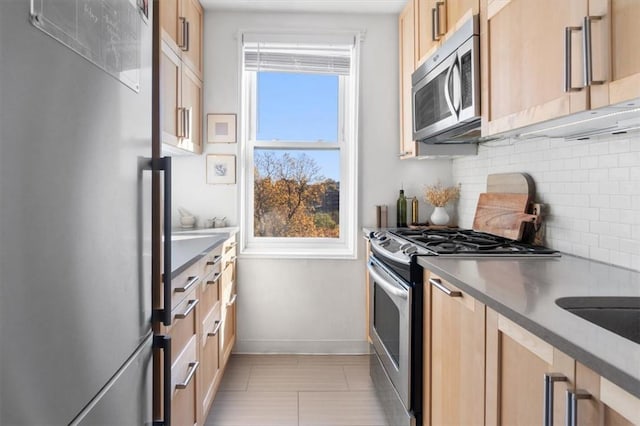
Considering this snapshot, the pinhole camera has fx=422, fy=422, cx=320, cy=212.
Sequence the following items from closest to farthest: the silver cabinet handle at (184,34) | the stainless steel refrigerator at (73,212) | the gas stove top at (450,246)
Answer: the stainless steel refrigerator at (73,212), the gas stove top at (450,246), the silver cabinet handle at (184,34)

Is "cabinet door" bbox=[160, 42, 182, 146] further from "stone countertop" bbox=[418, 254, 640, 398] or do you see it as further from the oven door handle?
"stone countertop" bbox=[418, 254, 640, 398]

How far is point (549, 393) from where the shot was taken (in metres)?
0.86

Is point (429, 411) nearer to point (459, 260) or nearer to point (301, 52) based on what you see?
point (459, 260)

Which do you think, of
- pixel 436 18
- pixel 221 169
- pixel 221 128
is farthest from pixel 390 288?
pixel 221 128

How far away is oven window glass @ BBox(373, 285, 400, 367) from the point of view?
2.02 meters

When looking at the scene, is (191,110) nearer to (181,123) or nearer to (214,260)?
(181,123)

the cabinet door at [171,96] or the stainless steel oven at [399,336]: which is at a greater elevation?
the cabinet door at [171,96]

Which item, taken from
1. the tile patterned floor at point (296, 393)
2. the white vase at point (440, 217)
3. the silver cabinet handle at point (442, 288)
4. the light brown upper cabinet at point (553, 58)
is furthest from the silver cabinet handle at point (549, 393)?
the white vase at point (440, 217)

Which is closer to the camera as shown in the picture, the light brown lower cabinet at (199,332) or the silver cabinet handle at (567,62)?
A: the silver cabinet handle at (567,62)

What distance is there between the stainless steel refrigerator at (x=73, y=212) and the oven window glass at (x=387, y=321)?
3.94 feet

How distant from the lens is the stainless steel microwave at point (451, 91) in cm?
186

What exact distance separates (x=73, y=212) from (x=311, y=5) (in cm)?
271

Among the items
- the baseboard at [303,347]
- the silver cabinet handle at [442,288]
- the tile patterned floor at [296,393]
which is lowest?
the tile patterned floor at [296,393]

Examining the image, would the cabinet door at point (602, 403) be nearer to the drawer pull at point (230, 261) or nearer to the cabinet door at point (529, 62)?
the cabinet door at point (529, 62)
